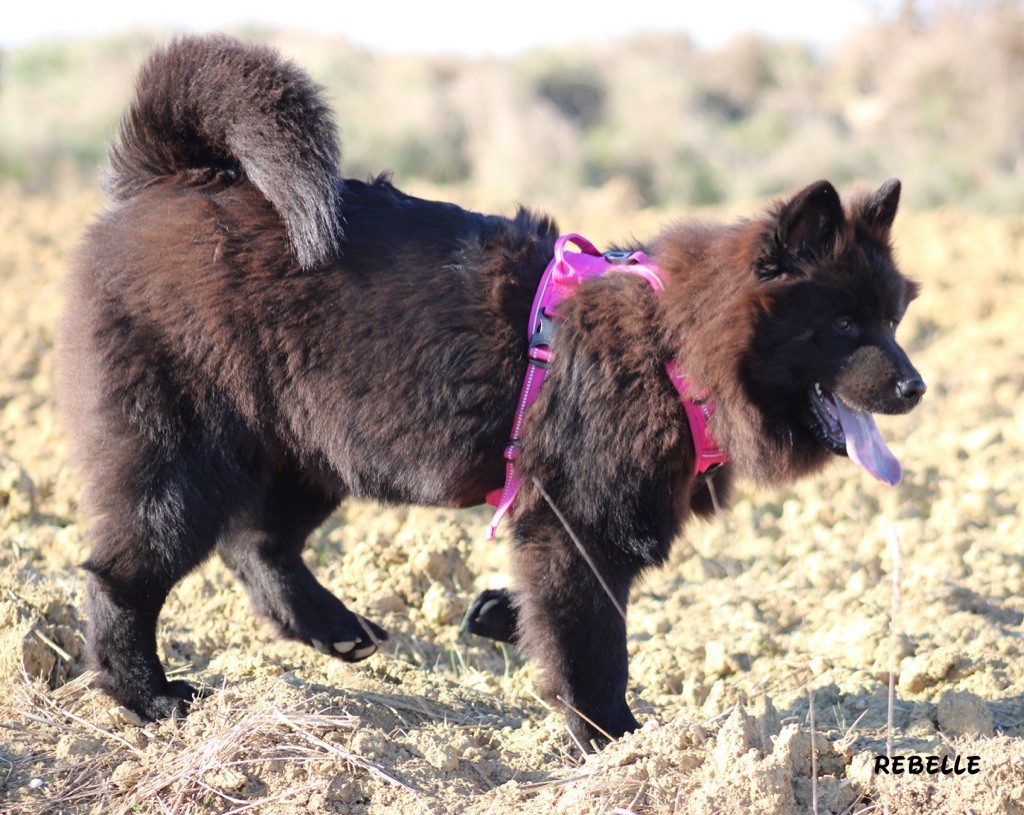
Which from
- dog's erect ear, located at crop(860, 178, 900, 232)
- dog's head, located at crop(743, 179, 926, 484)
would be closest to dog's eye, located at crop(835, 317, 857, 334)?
dog's head, located at crop(743, 179, 926, 484)

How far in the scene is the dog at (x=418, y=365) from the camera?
13.4 ft

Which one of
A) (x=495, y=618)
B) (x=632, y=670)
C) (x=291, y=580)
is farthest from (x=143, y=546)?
(x=632, y=670)

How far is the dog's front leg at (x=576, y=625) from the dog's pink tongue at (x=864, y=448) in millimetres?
941

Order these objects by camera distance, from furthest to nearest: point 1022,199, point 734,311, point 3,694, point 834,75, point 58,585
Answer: point 834,75, point 1022,199, point 58,585, point 3,694, point 734,311

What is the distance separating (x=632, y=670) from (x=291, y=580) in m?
1.65

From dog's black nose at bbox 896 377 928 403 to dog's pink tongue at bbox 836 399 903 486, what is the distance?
0.60ft

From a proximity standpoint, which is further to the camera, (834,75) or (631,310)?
(834,75)

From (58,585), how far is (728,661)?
10.3 ft

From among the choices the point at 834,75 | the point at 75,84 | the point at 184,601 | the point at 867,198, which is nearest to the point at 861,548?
the point at 867,198

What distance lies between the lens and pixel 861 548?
636 centimetres

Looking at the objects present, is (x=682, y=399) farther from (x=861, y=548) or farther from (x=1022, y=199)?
(x=1022, y=199)

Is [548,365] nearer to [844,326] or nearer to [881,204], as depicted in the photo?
[844,326]

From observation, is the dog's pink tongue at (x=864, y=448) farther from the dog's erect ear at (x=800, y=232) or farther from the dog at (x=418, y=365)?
the dog's erect ear at (x=800, y=232)

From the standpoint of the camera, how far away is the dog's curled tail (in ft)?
13.7
